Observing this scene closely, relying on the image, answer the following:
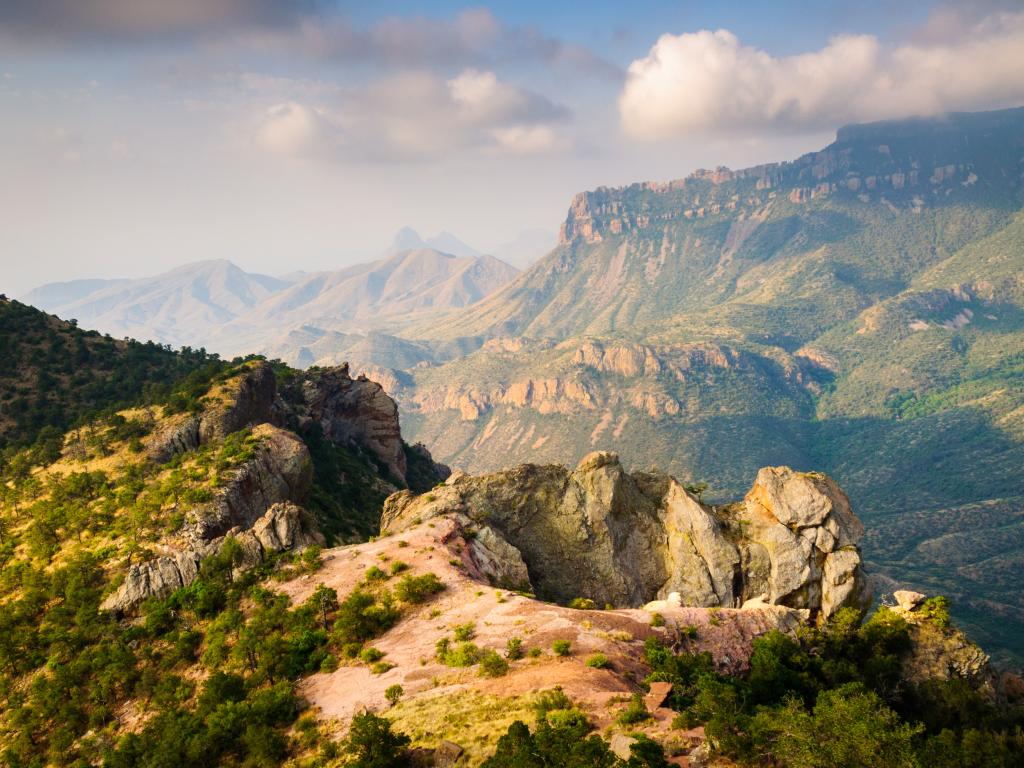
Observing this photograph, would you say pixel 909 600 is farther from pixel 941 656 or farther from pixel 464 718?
pixel 464 718

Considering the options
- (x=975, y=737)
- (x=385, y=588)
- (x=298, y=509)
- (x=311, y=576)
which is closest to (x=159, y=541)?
(x=298, y=509)

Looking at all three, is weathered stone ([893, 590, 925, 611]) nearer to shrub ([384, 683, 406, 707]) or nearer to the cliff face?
shrub ([384, 683, 406, 707])

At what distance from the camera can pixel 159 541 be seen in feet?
189

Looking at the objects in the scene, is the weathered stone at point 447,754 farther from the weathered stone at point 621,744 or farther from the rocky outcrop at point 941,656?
the rocky outcrop at point 941,656

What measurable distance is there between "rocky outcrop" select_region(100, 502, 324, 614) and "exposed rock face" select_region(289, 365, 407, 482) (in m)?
59.7

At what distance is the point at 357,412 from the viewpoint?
12388 cm

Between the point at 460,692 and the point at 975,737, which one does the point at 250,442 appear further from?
the point at 975,737

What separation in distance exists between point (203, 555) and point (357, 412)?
7059cm

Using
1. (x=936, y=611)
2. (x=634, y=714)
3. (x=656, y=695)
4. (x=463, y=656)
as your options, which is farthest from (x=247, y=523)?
(x=936, y=611)

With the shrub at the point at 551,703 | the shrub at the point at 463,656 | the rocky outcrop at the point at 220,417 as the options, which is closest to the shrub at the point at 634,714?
the shrub at the point at 551,703

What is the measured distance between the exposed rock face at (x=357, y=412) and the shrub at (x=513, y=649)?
274 ft

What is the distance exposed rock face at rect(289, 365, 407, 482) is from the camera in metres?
118

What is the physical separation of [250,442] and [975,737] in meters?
71.1

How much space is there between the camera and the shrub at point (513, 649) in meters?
39.1
